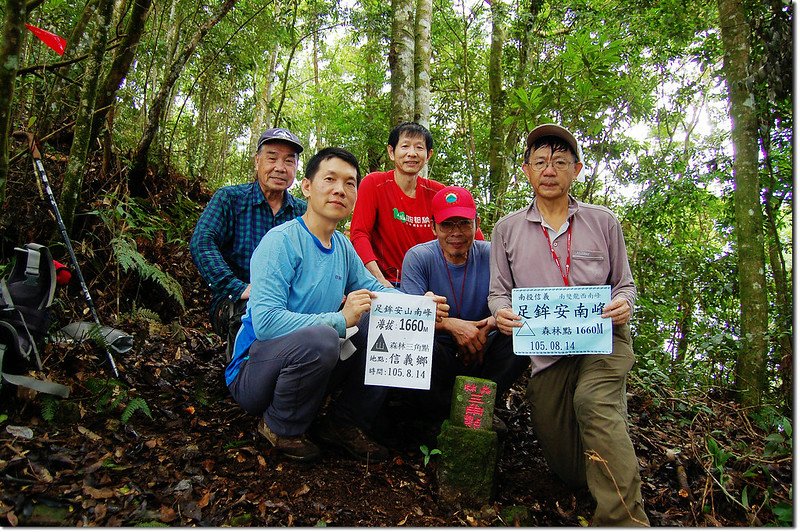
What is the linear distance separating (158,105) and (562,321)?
523cm

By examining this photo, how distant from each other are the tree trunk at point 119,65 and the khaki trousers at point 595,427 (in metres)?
4.72

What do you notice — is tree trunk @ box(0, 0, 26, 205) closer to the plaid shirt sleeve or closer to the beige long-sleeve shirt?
the plaid shirt sleeve

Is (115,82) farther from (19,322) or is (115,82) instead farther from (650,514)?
(650,514)

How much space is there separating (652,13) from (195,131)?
8165mm

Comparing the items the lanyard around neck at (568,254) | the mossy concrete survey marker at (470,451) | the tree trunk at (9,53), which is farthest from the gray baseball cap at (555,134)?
the tree trunk at (9,53)

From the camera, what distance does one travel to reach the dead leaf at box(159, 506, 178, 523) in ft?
8.36

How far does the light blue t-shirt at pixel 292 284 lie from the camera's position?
2.98m

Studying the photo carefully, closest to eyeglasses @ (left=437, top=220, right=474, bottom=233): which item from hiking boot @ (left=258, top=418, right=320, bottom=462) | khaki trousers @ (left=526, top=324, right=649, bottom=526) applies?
khaki trousers @ (left=526, top=324, right=649, bottom=526)

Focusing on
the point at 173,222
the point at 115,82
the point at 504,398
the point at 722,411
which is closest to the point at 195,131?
the point at 173,222

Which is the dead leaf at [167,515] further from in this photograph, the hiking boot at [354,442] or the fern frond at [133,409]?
the hiking boot at [354,442]

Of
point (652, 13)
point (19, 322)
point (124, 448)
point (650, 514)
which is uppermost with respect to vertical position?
point (652, 13)

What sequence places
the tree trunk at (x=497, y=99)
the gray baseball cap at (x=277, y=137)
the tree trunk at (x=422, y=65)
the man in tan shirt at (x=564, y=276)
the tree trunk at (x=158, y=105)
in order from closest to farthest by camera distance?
the man in tan shirt at (x=564, y=276) < the gray baseball cap at (x=277, y=137) < the tree trunk at (x=158, y=105) < the tree trunk at (x=422, y=65) < the tree trunk at (x=497, y=99)

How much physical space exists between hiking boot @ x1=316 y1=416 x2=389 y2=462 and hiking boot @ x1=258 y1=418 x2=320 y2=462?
→ 0.72 feet

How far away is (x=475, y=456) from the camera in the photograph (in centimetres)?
299
